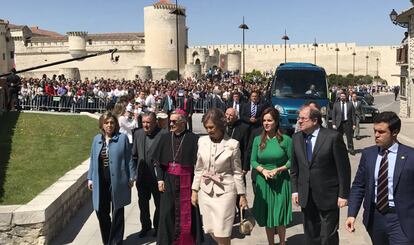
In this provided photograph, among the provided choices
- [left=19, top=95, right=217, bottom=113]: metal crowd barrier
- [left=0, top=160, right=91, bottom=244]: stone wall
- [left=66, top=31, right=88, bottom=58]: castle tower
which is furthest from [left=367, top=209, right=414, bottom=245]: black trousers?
[left=66, top=31, right=88, bottom=58]: castle tower

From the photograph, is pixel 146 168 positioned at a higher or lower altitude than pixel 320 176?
lower

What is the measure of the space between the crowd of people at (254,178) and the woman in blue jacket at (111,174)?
0.01 meters

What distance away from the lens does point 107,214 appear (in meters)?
6.09

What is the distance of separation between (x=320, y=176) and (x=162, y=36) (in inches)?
3019

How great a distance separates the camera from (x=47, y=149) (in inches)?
429

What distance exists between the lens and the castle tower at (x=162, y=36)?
7906 centimetres

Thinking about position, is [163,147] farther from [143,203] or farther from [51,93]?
[51,93]

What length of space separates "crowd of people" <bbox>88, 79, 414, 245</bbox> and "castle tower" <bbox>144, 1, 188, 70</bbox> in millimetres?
74126

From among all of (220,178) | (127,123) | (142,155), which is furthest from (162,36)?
(220,178)

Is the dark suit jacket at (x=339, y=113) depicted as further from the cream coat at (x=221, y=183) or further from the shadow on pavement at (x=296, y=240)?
the cream coat at (x=221, y=183)

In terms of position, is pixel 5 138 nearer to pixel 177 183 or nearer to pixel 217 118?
pixel 177 183

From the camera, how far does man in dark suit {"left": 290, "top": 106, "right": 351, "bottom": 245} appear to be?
4.77 meters

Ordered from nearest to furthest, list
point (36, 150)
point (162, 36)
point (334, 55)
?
point (36, 150)
point (162, 36)
point (334, 55)

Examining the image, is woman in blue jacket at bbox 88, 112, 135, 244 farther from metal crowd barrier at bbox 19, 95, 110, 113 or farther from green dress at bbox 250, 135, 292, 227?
metal crowd barrier at bbox 19, 95, 110, 113
